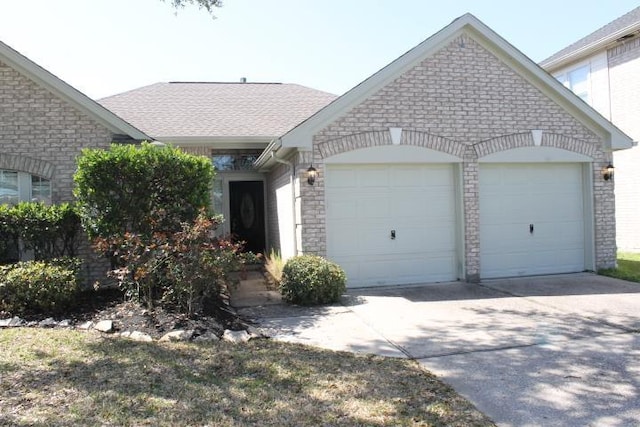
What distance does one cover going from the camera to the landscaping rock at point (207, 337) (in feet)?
20.1

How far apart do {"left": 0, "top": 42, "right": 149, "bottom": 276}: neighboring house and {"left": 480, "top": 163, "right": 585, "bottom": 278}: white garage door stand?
288 inches

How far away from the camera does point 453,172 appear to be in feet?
33.5

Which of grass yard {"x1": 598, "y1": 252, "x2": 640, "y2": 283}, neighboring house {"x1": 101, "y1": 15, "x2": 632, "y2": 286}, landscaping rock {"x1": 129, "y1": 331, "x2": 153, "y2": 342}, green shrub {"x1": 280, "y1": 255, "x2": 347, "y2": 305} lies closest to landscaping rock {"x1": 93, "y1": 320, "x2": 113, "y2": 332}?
landscaping rock {"x1": 129, "y1": 331, "x2": 153, "y2": 342}

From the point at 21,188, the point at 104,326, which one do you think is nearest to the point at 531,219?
the point at 104,326

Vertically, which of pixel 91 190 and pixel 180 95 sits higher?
pixel 180 95

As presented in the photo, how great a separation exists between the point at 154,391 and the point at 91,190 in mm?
4666

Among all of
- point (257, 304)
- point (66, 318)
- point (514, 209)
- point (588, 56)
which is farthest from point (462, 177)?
point (588, 56)

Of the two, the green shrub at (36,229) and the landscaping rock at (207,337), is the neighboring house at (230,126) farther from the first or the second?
the landscaping rock at (207,337)

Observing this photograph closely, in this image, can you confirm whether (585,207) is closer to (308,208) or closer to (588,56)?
(308,208)

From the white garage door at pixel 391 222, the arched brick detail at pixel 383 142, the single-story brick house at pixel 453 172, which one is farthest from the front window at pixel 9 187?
the white garage door at pixel 391 222

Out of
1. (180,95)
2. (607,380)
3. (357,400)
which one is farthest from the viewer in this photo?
(180,95)

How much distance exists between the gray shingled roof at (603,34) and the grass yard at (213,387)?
1524cm

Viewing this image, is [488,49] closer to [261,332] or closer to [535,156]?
[535,156]

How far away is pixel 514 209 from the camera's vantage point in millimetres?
10555
